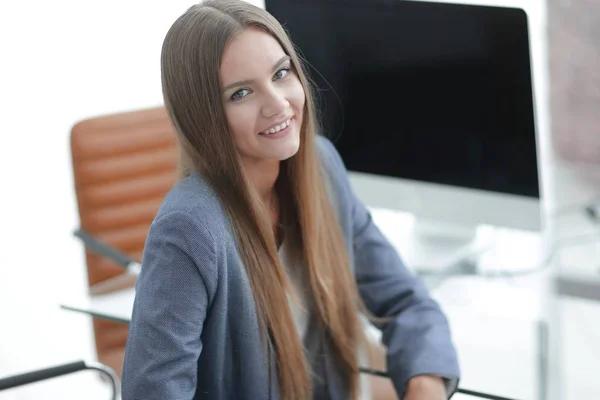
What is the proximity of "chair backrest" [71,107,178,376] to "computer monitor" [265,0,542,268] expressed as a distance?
0.45 meters

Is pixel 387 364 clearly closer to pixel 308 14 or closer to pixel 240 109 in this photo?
pixel 240 109

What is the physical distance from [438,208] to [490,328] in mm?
320

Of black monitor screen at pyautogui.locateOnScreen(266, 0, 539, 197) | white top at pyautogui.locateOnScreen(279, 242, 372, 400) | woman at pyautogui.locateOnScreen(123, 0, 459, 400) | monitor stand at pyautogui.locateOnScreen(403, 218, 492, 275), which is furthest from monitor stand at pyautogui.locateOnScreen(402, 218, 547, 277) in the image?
white top at pyautogui.locateOnScreen(279, 242, 372, 400)

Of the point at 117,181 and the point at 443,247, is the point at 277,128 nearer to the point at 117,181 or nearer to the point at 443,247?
the point at 443,247

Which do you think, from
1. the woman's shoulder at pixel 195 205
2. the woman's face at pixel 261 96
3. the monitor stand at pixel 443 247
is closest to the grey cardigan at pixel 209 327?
the woman's shoulder at pixel 195 205

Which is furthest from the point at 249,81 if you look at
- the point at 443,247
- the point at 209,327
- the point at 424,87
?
the point at 443,247

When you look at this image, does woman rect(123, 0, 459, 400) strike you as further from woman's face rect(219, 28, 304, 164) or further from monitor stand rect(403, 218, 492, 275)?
monitor stand rect(403, 218, 492, 275)

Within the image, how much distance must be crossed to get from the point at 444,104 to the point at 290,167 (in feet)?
1.46

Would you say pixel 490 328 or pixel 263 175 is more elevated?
pixel 263 175

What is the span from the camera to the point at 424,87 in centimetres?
203

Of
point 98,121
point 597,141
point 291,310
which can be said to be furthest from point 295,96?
point 597,141

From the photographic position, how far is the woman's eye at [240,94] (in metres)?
1.52

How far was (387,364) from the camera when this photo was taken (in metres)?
1.78

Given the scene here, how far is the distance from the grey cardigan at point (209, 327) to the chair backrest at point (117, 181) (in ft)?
2.30
